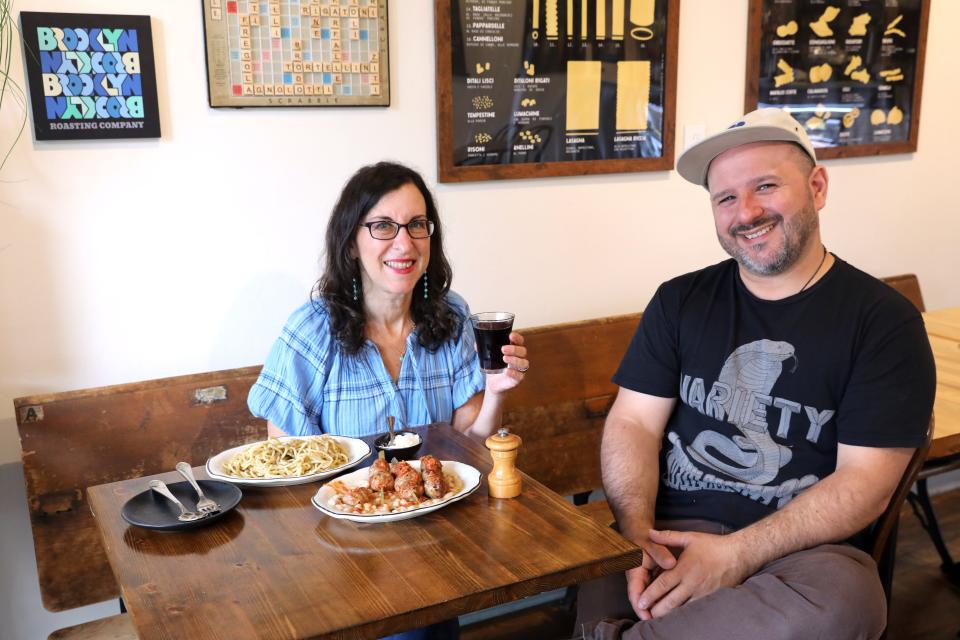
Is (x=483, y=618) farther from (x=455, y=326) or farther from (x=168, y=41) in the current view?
(x=168, y=41)

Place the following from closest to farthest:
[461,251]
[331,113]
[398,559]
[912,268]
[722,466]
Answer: [398,559] < [722,466] < [331,113] < [461,251] < [912,268]

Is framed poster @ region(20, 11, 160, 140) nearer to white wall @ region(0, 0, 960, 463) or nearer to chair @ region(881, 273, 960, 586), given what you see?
white wall @ region(0, 0, 960, 463)

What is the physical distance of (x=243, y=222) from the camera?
9.29 feet

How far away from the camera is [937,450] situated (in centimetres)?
233

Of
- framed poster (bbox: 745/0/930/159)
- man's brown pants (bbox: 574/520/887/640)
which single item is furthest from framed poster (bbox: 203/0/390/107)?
man's brown pants (bbox: 574/520/887/640)

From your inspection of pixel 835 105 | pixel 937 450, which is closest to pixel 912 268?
pixel 835 105

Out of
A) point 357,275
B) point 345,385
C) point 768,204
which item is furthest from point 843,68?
point 345,385

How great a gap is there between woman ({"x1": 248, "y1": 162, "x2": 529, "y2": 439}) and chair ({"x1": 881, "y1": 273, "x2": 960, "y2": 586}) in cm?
128

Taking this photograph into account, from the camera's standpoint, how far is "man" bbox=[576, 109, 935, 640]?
1.84 metres

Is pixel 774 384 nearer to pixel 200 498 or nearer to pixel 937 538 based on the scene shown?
pixel 200 498

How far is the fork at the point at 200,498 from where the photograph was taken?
5.62 feet

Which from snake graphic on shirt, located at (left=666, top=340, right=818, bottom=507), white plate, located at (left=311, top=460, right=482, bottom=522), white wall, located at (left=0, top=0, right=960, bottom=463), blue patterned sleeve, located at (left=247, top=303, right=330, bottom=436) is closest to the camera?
white plate, located at (left=311, top=460, right=482, bottom=522)

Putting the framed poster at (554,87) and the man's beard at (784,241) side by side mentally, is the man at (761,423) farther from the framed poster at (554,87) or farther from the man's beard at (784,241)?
the framed poster at (554,87)

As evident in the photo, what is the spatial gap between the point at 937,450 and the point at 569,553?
1283 mm
